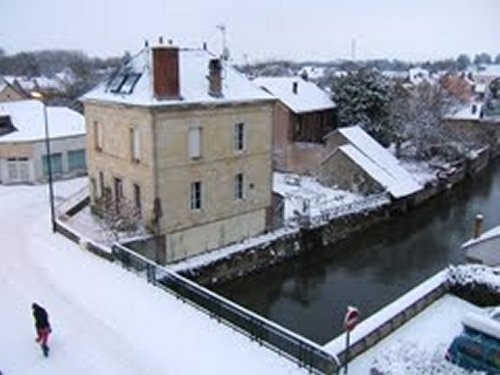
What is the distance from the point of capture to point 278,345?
1452cm

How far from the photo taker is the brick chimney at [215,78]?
24.4 m

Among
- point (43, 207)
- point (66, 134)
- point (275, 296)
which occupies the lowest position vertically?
point (275, 296)

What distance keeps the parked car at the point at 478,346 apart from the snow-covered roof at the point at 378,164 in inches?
861

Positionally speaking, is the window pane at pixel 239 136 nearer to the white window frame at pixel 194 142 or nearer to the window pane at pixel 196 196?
the white window frame at pixel 194 142

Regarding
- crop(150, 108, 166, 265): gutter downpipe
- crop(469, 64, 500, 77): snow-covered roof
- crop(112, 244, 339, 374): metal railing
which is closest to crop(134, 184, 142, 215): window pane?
crop(150, 108, 166, 265): gutter downpipe

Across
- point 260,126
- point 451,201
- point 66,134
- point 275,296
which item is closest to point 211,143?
point 260,126

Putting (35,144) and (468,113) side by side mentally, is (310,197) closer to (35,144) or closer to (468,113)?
(35,144)

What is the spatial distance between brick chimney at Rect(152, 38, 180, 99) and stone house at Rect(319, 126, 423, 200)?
56.7 ft

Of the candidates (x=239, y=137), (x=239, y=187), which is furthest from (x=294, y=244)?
(x=239, y=137)

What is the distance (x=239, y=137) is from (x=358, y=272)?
30.4ft

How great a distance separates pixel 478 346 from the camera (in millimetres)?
13336

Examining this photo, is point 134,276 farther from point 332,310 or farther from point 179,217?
point 332,310

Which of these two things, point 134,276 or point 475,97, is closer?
point 134,276

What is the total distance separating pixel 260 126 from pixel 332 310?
9.82 meters
